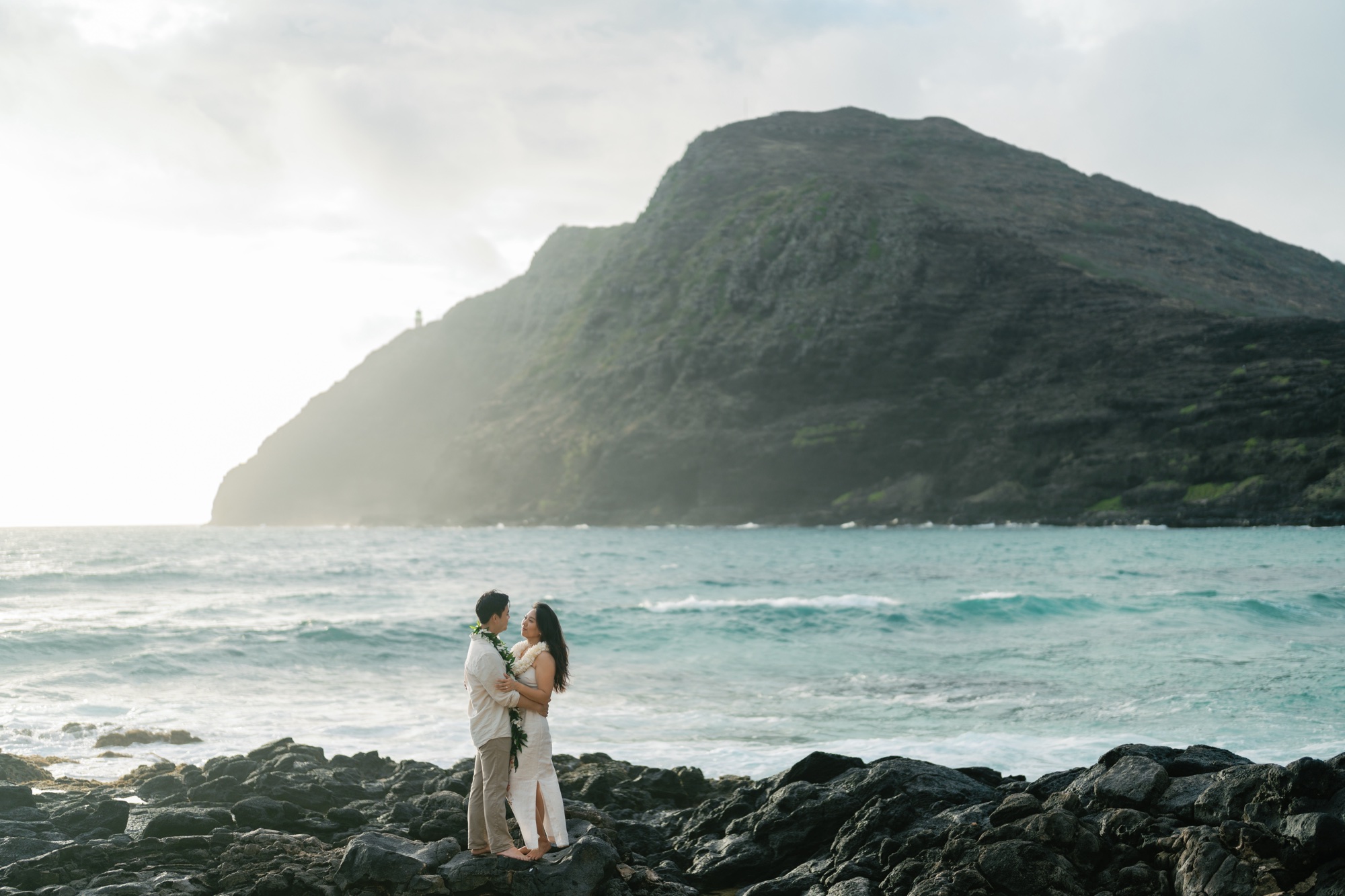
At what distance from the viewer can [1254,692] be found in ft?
61.1

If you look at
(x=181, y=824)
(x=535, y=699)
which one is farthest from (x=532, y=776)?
(x=181, y=824)

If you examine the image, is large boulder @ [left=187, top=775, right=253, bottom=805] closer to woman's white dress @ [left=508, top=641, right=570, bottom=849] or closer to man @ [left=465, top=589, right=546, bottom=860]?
man @ [left=465, top=589, right=546, bottom=860]

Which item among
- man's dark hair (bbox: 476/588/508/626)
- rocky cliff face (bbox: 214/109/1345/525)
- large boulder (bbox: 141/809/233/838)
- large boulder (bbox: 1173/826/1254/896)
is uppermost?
rocky cliff face (bbox: 214/109/1345/525)

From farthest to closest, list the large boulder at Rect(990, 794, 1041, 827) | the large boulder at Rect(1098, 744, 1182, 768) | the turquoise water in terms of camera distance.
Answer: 1. the turquoise water
2. the large boulder at Rect(1098, 744, 1182, 768)
3. the large boulder at Rect(990, 794, 1041, 827)

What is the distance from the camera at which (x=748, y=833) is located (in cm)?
991

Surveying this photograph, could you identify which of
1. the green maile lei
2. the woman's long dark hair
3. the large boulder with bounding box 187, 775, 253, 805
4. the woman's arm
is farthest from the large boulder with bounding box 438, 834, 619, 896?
the large boulder with bounding box 187, 775, 253, 805

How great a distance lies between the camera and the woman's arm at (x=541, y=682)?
7883 millimetres

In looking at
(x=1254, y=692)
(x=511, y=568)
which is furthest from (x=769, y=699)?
(x=511, y=568)

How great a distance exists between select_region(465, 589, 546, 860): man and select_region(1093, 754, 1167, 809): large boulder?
4.93m

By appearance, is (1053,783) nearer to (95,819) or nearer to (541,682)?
(541,682)

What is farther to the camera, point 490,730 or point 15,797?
point 15,797

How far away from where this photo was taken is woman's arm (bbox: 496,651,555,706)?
7883 millimetres

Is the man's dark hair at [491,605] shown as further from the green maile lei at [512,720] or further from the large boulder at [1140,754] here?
the large boulder at [1140,754]

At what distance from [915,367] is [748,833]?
12110 cm
